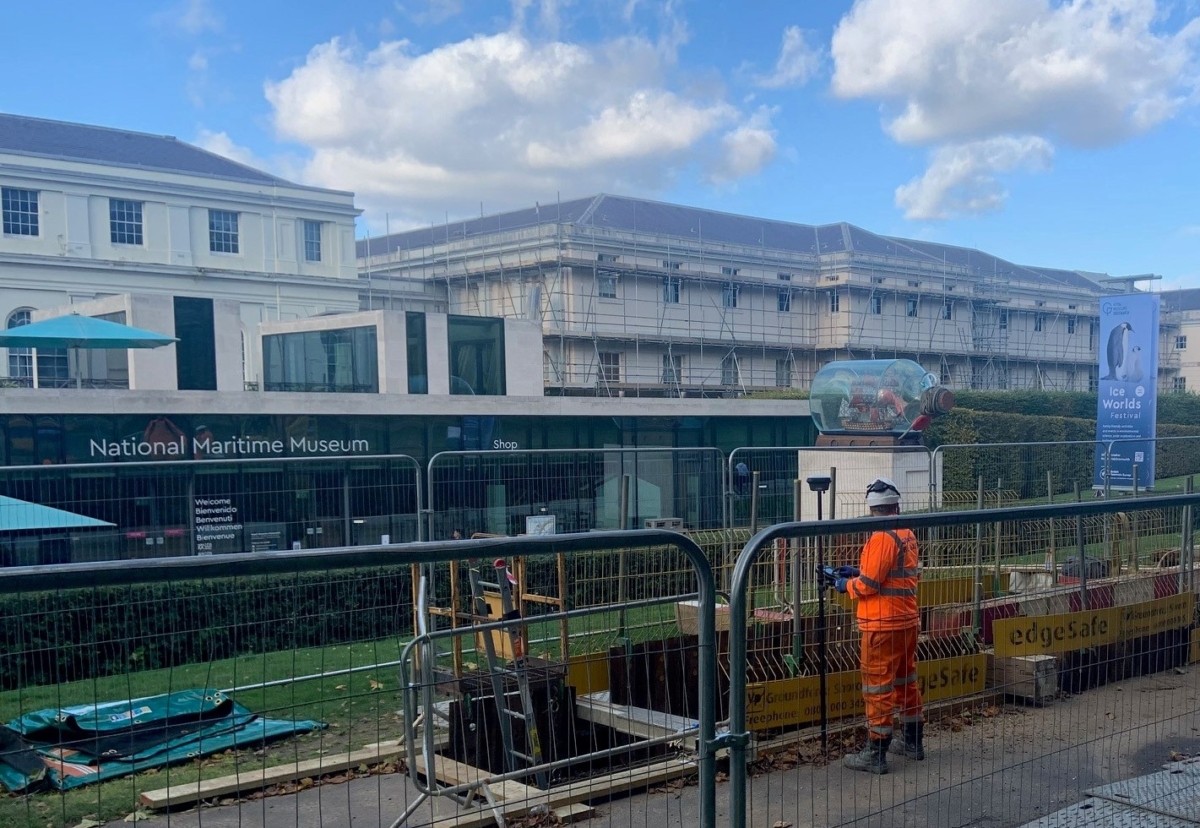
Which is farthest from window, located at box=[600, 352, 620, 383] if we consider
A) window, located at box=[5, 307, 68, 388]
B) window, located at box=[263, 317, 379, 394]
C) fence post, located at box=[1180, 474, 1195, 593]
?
fence post, located at box=[1180, 474, 1195, 593]

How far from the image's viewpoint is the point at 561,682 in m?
6.72

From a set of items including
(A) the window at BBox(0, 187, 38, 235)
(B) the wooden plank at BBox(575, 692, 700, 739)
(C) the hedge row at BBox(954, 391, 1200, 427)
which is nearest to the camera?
(B) the wooden plank at BBox(575, 692, 700, 739)

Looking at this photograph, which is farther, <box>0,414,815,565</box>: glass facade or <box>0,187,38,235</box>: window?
<box>0,187,38,235</box>: window

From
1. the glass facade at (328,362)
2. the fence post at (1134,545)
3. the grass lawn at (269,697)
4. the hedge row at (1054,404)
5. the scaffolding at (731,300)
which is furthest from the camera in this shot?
the scaffolding at (731,300)

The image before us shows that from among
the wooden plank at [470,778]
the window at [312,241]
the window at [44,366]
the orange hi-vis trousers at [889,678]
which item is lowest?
the wooden plank at [470,778]

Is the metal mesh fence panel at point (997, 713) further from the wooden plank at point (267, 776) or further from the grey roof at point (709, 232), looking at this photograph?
the grey roof at point (709, 232)

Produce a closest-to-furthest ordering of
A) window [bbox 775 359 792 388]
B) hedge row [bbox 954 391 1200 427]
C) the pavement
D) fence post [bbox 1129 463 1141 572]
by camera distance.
→ the pavement < fence post [bbox 1129 463 1141 572] < hedge row [bbox 954 391 1200 427] < window [bbox 775 359 792 388]

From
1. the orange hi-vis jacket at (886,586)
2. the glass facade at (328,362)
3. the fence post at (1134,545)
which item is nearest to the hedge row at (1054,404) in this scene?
the glass facade at (328,362)

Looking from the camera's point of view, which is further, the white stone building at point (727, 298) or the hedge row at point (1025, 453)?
the white stone building at point (727, 298)

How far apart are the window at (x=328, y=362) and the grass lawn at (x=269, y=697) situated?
66.9 feet

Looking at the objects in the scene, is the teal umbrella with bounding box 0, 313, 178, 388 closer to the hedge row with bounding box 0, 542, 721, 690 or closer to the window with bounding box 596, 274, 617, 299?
the hedge row with bounding box 0, 542, 721, 690

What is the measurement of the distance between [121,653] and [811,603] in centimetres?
609

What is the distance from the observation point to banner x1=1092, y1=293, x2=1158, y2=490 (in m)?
20.6

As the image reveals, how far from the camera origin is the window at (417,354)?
28.0 metres
